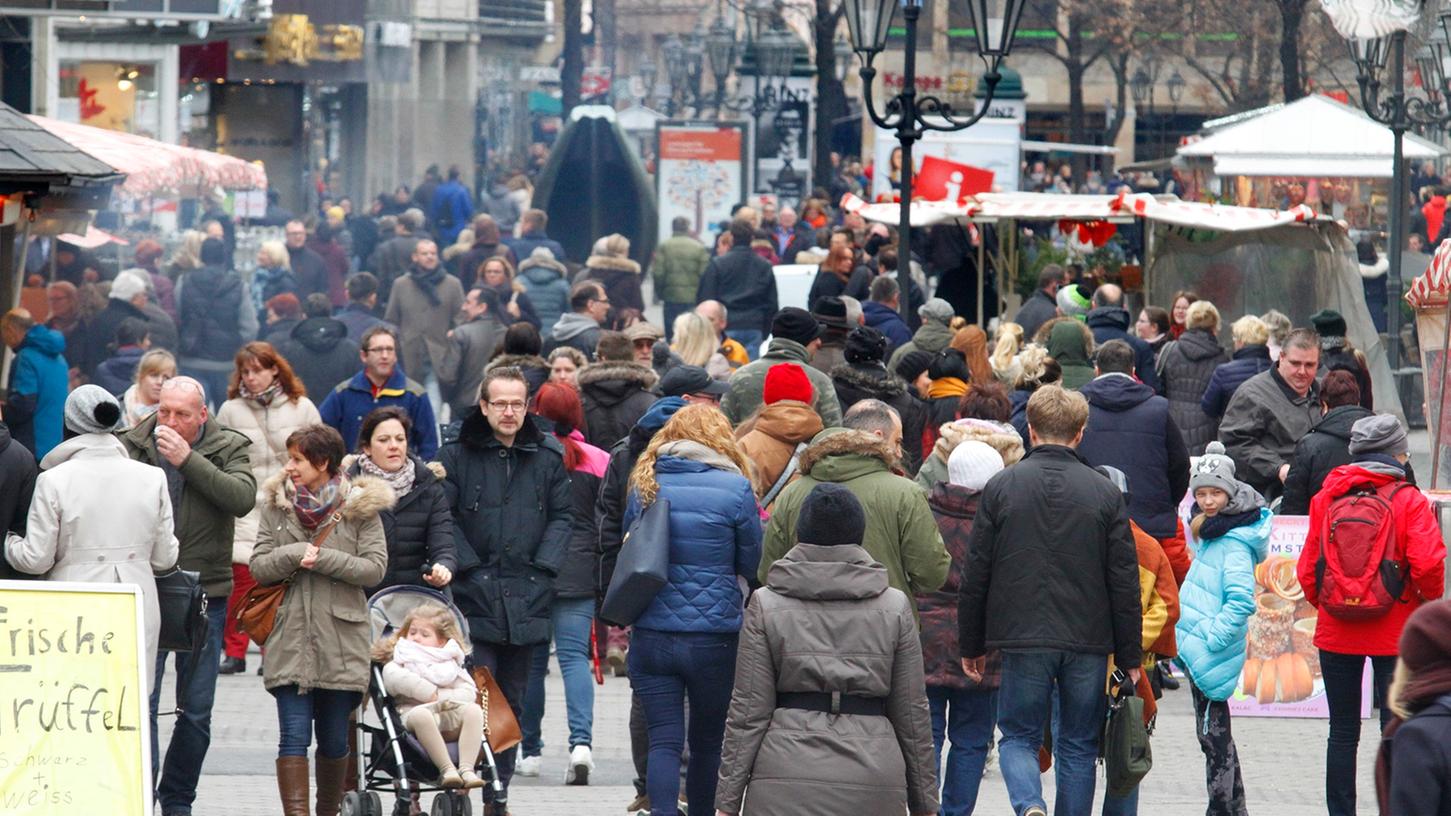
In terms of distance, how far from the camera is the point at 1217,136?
938 inches

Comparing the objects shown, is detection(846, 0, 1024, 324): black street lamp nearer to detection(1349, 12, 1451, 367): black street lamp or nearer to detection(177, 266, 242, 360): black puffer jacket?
detection(1349, 12, 1451, 367): black street lamp

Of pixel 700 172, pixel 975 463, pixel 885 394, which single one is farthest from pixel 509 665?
pixel 700 172

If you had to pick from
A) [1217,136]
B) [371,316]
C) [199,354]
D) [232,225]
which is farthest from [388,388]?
[232,225]

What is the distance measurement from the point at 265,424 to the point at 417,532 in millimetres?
2383

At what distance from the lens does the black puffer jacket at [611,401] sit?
10930 millimetres

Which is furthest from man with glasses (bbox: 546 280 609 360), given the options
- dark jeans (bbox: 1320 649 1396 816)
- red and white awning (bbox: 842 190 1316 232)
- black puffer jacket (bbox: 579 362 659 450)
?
dark jeans (bbox: 1320 649 1396 816)

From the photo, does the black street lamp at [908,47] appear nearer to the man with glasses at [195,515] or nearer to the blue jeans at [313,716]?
the man with glasses at [195,515]

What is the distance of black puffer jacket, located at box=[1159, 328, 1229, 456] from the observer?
13656mm

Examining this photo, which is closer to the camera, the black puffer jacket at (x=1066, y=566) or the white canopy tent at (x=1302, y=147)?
the black puffer jacket at (x=1066, y=566)

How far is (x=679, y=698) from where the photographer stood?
298 inches

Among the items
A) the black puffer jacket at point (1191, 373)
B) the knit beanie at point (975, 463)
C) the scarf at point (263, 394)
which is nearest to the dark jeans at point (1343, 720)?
the knit beanie at point (975, 463)

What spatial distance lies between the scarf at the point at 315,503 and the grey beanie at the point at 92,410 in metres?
Result: 0.66

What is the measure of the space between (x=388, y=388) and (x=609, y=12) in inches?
2639

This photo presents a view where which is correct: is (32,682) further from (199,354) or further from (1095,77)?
(1095,77)
